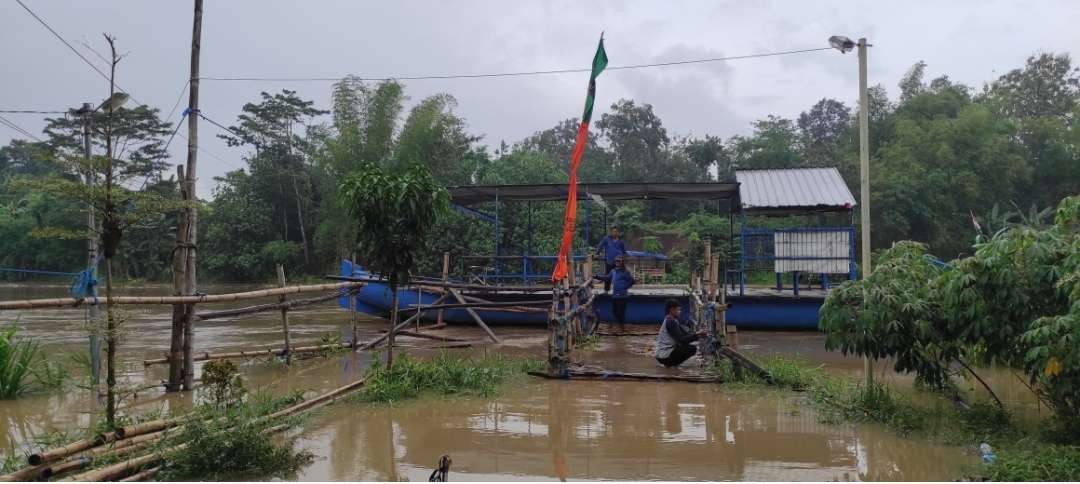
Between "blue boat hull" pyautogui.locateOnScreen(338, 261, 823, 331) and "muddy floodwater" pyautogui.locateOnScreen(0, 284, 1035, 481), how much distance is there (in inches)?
155

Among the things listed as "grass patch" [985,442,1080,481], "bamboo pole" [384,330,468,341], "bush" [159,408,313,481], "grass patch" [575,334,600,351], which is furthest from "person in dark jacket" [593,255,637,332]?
"bush" [159,408,313,481]

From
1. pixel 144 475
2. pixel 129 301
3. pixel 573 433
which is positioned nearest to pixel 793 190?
pixel 573 433

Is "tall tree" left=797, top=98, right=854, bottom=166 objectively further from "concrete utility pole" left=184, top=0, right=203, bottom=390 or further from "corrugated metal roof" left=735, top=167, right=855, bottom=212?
"concrete utility pole" left=184, top=0, right=203, bottom=390

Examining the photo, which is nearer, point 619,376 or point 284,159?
point 619,376

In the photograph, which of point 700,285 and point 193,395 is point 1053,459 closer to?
point 700,285

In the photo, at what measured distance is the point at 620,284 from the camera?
12883 mm

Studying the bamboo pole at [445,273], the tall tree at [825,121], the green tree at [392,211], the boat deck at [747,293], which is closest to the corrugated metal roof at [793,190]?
the boat deck at [747,293]

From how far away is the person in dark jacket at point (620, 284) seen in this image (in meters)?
12.9

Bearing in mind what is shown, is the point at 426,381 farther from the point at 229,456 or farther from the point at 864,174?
the point at 864,174

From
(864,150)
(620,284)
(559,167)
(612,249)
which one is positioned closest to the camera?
(864,150)

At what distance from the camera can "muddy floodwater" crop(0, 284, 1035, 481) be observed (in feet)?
17.5

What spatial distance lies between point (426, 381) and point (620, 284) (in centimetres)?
566

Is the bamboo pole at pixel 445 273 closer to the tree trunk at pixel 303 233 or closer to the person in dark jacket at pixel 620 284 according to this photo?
the person in dark jacket at pixel 620 284

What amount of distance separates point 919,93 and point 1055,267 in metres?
30.7
